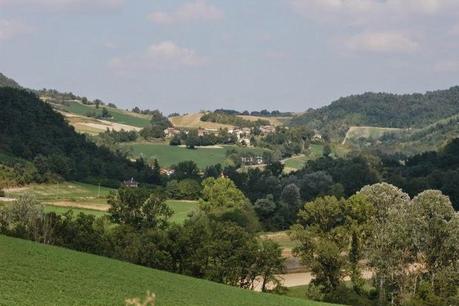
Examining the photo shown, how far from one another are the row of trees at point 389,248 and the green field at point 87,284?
13.9 metres

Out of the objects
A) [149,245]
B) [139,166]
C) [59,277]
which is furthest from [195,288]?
[139,166]

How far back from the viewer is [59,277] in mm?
40000

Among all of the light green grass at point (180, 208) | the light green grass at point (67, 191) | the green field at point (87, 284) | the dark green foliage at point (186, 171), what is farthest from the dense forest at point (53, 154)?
the green field at point (87, 284)

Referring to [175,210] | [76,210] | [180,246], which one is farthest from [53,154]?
[180,246]

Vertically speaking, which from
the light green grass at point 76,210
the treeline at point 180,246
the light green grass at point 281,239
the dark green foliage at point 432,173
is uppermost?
the dark green foliage at point 432,173

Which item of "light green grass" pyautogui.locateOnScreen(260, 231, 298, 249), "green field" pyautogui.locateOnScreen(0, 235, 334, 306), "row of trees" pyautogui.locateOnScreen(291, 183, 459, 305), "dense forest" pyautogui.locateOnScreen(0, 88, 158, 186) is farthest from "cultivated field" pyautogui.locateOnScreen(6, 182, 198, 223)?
"green field" pyautogui.locateOnScreen(0, 235, 334, 306)

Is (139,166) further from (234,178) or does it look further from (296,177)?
(296,177)

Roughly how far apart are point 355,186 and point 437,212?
356 ft

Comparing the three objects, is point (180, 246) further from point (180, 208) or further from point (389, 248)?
point (180, 208)

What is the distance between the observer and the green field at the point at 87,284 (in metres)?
35.2

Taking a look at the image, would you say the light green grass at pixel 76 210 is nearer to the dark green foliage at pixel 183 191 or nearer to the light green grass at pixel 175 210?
the light green grass at pixel 175 210

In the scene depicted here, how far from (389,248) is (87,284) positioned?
101ft

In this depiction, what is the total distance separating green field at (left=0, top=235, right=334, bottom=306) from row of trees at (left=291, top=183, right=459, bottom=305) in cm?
1393

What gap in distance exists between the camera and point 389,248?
197 ft
